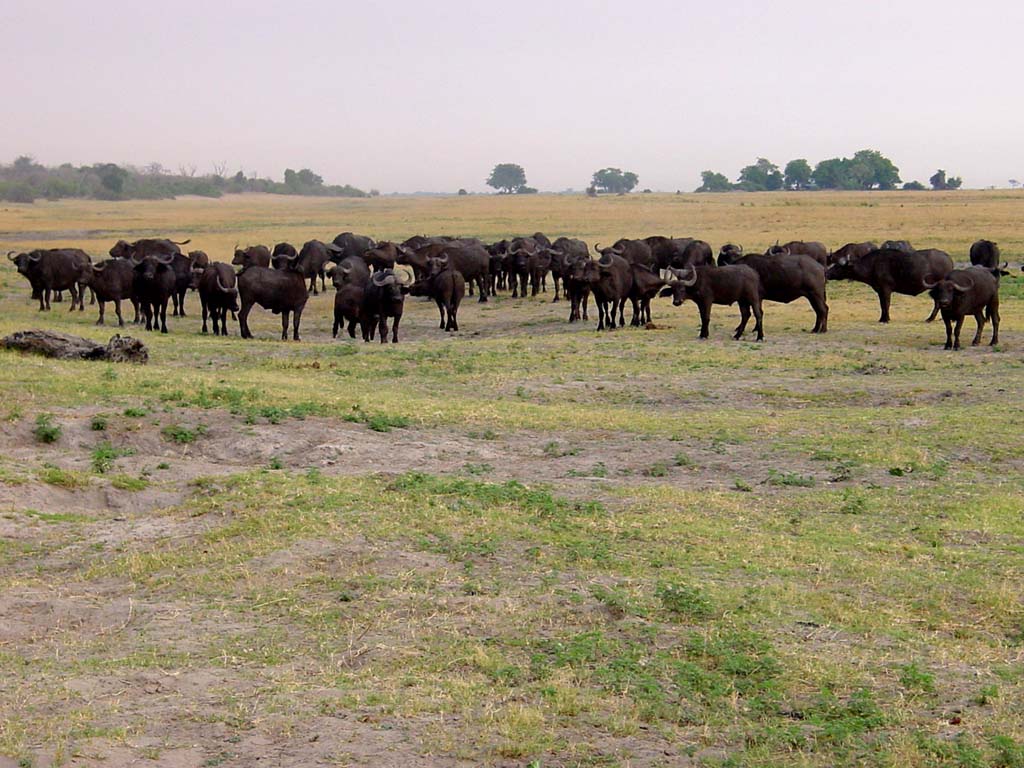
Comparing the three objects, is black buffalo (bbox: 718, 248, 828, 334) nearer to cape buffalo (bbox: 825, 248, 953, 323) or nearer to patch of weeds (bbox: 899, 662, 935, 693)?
cape buffalo (bbox: 825, 248, 953, 323)

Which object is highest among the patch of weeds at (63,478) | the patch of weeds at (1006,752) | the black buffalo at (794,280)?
the black buffalo at (794,280)

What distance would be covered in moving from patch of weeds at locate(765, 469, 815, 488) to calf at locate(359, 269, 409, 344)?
41.0 ft

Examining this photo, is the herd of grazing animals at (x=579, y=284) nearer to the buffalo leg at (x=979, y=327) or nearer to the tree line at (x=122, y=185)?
the buffalo leg at (x=979, y=327)

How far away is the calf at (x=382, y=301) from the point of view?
2253 cm

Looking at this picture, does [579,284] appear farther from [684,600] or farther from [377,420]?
[684,600]

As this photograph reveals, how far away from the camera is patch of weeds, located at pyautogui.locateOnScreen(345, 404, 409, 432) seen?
41.9ft

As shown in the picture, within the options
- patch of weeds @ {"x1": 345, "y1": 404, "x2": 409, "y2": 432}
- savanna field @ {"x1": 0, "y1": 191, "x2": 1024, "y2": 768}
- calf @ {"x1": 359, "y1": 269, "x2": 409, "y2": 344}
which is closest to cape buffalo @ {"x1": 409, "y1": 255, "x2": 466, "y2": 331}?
calf @ {"x1": 359, "y1": 269, "x2": 409, "y2": 344}

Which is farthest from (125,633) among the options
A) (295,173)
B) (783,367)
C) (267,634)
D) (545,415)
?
(295,173)

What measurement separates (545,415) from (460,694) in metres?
7.89

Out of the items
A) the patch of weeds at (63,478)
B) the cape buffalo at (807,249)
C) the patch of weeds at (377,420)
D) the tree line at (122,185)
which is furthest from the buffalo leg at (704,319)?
the tree line at (122,185)

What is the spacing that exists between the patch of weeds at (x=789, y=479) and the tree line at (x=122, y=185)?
360 feet

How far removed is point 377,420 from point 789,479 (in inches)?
178

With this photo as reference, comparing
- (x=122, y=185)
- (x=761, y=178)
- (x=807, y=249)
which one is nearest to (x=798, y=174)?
(x=761, y=178)

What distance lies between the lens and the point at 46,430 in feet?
37.8
